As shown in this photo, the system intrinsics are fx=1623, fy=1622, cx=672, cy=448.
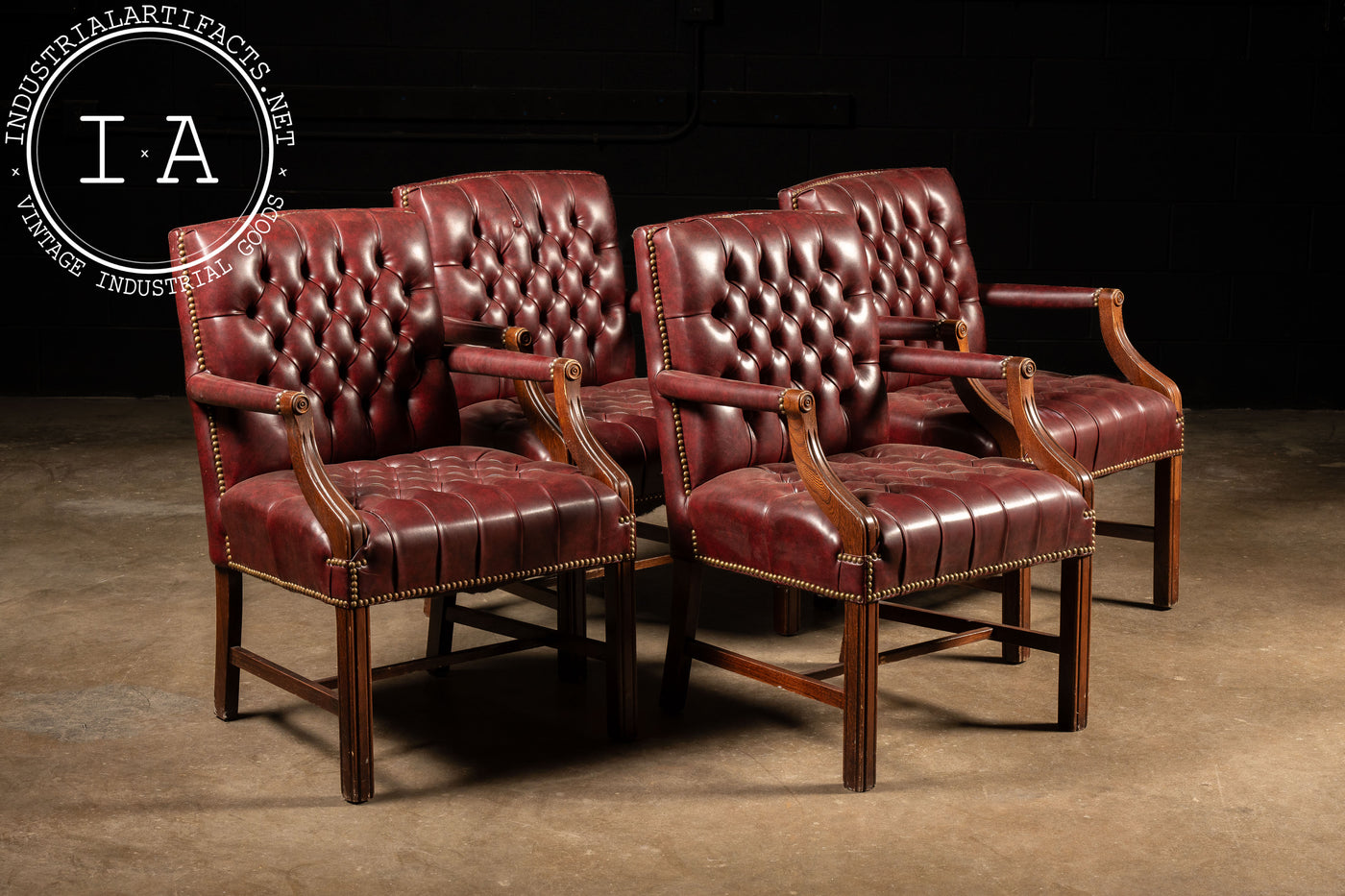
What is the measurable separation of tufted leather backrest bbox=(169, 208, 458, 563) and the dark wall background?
3127 mm

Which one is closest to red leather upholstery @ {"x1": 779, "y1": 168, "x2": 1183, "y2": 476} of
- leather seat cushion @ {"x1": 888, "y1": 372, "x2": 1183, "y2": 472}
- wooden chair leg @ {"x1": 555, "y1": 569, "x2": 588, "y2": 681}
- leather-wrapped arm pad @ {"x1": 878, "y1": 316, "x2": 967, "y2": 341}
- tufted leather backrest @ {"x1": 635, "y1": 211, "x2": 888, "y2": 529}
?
leather seat cushion @ {"x1": 888, "y1": 372, "x2": 1183, "y2": 472}

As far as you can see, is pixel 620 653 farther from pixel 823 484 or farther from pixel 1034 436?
pixel 1034 436

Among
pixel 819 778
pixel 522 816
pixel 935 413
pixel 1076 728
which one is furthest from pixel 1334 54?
pixel 522 816

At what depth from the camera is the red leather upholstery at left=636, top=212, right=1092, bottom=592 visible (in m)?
2.69

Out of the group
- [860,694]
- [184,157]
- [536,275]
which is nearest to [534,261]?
[536,275]

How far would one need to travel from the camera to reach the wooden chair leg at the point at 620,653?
9.45ft

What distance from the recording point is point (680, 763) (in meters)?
2.83

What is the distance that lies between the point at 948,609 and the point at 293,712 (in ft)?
4.94

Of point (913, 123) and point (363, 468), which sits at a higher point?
point (913, 123)

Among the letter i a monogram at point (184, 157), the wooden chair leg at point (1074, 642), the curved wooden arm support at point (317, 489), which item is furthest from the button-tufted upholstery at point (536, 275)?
the letter i a monogram at point (184, 157)

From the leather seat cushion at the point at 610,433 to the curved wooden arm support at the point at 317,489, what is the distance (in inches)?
29.8

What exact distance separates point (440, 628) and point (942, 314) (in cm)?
150

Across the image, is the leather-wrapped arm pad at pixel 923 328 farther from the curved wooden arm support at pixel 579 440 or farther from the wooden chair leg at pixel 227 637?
the wooden chair leg at pixel 227 637

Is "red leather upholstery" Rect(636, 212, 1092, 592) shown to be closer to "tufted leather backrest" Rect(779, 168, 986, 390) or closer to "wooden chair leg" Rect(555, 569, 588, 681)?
"wooden chair leg" Rect(555, 569, 588, 681)
